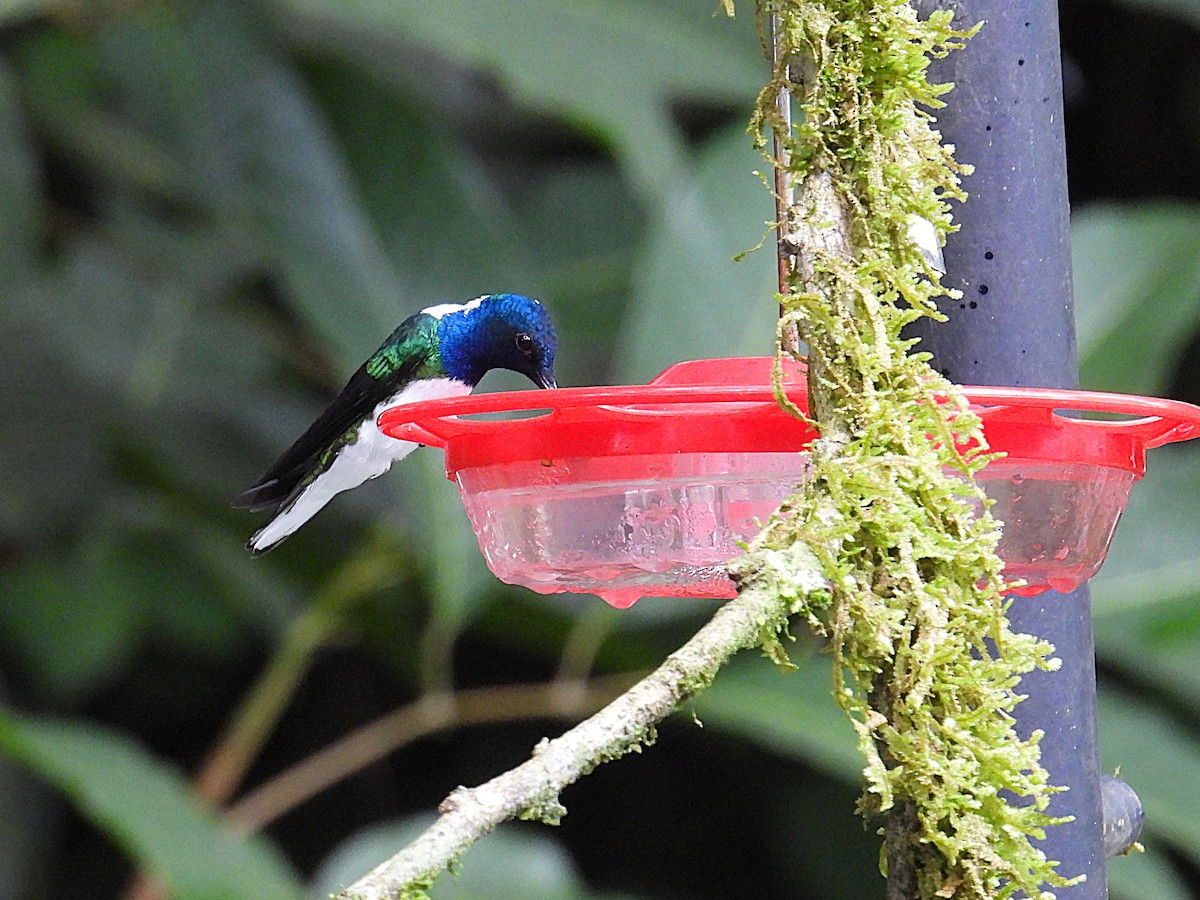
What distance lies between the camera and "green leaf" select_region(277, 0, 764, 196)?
198 cm

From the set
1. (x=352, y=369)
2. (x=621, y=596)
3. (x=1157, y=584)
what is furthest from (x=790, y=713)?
(x=621, y=596)

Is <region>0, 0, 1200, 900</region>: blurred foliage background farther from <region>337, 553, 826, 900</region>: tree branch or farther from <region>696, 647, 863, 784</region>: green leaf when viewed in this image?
<region>337, 553, 826, 900</region>: tree branch

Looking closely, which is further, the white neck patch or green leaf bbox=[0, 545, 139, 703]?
green leaf bbox=[0, 545, 139, 703]

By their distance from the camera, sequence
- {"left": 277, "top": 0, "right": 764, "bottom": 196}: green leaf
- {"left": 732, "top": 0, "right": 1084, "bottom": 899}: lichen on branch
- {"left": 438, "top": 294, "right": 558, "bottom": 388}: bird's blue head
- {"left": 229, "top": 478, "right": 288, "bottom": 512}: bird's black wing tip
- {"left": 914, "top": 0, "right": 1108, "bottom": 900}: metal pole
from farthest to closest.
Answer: {"left": 277, "top": 0, "right": 764, "bottom": 196}: green leaf < {"left": 229, "top": 478, "right": 288, "bottom": 512}: bird's black wing tip < {"left": 438, "top": 294, "right": 558, "bottom": 388}: bird's blue head < {"left": 914, "top": 0, "right": 1108, "bottom": 900}: metal pole < {"left": 732, "top": 0, "right": 1084, "bottom": 899}: lichen on branch

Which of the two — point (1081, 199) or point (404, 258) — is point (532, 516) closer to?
point (404, 258)

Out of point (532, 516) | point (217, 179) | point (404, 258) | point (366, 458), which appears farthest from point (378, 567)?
point (532, 516)

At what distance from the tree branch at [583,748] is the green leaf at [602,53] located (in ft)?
4.56

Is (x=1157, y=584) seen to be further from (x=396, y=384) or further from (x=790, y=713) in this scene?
(x=396, y=384)

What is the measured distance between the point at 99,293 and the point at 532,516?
2.39m

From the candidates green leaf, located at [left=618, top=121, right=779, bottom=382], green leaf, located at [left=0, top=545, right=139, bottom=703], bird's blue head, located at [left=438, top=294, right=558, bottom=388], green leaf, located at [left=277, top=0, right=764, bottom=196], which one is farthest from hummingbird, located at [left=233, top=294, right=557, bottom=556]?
green leaf, located at [left=0, top=545, right=139, bottom=703]

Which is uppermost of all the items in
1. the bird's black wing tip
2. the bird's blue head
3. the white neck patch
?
the white neck patch

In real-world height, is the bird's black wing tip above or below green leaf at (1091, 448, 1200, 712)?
above

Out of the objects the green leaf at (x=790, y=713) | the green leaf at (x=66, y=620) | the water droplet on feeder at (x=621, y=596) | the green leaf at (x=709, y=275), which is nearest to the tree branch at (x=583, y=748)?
the water droplet on feeder at (x=621, y=596)

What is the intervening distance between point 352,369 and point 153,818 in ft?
2.21
